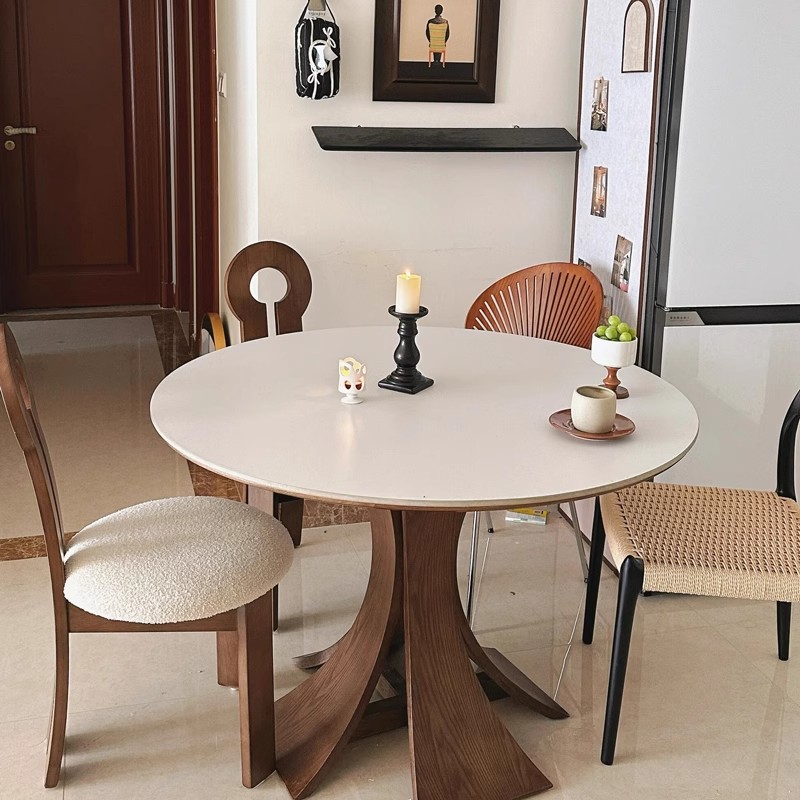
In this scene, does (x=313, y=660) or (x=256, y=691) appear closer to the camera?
(x=256, y=691)

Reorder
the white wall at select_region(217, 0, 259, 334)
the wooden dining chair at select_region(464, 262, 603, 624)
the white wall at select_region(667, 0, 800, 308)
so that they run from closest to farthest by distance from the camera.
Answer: the white wall at select_region(667, 0, 800, 308) → the wooden dining chair at select_region(464, 262, 603, 624) → the white wall at select_region(217, 0, 259, 334)

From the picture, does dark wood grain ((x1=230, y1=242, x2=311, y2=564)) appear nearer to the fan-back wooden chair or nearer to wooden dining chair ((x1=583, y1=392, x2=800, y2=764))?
the fan-back wooden chair

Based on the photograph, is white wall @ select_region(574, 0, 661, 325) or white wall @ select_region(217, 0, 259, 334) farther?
white wall @ select_region(217, 0, 259, 334)

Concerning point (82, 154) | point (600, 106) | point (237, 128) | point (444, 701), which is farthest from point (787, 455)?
point (82, 154)

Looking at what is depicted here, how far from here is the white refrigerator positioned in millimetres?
2654

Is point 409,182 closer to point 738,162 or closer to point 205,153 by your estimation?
point 738,162

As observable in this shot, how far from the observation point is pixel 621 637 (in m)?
2.08

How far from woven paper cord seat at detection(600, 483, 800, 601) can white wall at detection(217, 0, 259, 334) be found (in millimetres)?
1569

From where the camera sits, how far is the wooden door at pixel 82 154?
5547 mm

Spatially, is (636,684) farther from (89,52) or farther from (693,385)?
(89,52)

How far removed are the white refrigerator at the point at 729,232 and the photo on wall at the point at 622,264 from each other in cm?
13

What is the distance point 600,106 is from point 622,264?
0.51m

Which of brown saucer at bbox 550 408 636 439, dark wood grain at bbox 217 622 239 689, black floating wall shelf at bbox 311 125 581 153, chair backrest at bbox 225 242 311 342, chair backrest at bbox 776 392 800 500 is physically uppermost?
black floating wall shelf at bbox 311 125 581 153

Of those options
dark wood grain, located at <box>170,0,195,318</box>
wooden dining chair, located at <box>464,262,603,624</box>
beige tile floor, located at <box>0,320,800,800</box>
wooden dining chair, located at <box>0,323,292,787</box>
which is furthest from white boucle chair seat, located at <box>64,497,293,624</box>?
dark wood grain, located at <box>170,0,195,318</box>
